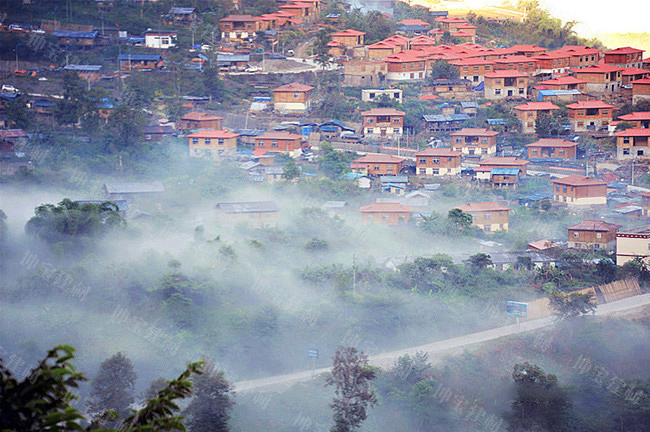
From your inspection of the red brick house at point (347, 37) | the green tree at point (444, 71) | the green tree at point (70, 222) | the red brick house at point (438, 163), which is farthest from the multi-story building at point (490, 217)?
the red brick house at point (347, 37)

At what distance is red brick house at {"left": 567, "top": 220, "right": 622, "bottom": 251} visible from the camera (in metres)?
15.0

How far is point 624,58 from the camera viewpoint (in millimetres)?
23844

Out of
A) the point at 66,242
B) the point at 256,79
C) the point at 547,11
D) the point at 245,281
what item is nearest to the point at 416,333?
the point at 245,281

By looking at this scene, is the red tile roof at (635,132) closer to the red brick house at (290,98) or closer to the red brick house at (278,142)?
the red brick house at (278,142)

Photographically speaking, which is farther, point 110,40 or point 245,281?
point 110,40

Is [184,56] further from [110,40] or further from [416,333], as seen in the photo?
[416,333]

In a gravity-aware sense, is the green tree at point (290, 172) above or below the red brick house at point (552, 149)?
below

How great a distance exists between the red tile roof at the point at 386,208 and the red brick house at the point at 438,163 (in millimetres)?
2445

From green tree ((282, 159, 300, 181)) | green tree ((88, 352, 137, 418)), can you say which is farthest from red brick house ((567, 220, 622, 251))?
green tree ((88, 352, 137, 418))

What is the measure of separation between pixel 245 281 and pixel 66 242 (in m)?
3.21

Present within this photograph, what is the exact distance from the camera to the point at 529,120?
20641 millimetres

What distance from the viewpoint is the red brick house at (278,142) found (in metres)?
19.1

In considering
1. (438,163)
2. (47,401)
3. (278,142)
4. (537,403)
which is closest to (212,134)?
(278,142)

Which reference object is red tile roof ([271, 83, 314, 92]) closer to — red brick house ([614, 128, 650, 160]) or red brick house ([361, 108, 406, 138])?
red brick house ([361, 108, 406, 138])
